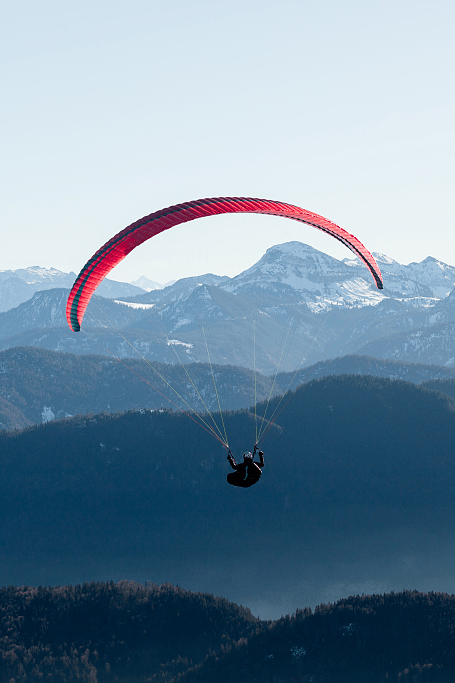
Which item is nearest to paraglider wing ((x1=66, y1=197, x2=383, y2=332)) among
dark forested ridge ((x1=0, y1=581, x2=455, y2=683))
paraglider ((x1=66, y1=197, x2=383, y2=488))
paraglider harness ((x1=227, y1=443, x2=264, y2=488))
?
paraglider ((x1=66, y1=197, x2=383, y2=488))

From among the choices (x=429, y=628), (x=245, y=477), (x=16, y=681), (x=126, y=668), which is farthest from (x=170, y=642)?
(x=245, y=477)

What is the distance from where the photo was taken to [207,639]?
526 feet

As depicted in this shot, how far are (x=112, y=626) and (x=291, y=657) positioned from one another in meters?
53.2

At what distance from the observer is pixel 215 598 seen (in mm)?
177750

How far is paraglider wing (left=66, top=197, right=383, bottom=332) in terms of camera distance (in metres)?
41.6

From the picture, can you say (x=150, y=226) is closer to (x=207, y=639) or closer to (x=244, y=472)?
(x=244, y=472)

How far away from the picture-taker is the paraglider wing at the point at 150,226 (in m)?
41.6

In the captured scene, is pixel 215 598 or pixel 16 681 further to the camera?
pixel 215 598

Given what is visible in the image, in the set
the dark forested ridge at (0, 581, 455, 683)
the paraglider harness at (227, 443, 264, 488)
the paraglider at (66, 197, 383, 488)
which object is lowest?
the dark forested ridge at (0, 581, 455, 683)

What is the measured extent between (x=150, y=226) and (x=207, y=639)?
14662cm

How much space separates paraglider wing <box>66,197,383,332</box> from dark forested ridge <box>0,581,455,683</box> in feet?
348

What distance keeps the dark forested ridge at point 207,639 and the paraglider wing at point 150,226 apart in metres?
106

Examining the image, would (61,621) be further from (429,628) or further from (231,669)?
(429,628)

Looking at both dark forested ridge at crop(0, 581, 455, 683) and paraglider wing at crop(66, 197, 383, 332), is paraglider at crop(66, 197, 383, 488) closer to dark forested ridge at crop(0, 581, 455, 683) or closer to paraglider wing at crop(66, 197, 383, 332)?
paraglider wing at crop(66, 197, 383, 332)
